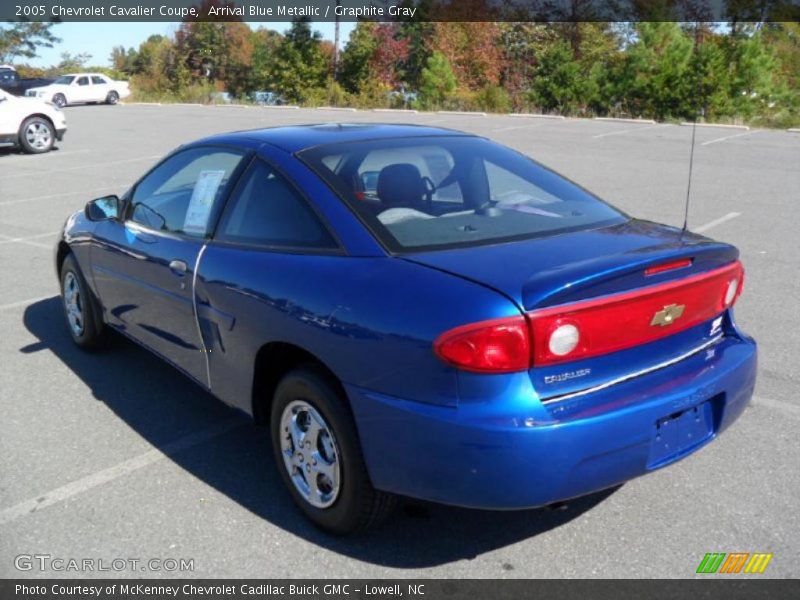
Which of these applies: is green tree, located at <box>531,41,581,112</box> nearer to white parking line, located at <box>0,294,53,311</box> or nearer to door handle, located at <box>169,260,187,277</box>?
white parking line, located at <box>0,294,53,311</box>

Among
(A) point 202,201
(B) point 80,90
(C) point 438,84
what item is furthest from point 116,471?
(B) point 80,90

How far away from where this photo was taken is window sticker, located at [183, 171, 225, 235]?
4.00 metres

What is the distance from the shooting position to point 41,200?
40.5 ft

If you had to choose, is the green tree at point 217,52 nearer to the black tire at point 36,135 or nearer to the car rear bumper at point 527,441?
the black tire at point 36,135

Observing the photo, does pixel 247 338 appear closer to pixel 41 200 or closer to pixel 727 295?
pixel 727 295

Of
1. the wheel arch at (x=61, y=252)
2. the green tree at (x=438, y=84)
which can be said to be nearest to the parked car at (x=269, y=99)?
the green tree at (x=438, y=84)

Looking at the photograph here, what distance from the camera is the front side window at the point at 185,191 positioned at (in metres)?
4.03

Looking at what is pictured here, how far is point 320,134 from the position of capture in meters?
4.03

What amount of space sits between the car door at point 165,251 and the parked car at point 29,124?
14.8 metres

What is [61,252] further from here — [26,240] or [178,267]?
[26,240]

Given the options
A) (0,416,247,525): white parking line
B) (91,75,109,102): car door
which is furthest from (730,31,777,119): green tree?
(91,75,109,102): car door

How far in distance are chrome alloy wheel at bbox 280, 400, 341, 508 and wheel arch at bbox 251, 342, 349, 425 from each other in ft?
0.52

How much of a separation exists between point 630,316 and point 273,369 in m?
1.54

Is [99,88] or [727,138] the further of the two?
[99,88]
